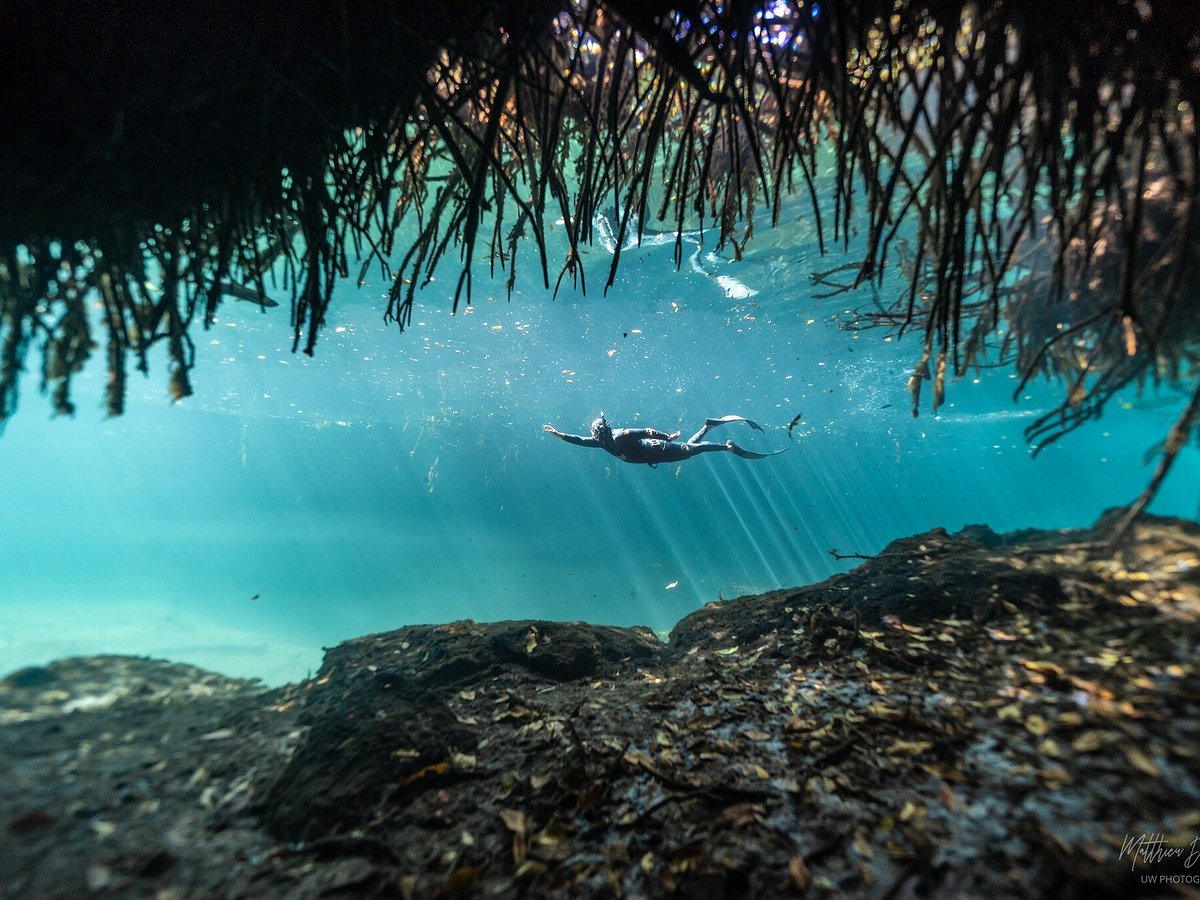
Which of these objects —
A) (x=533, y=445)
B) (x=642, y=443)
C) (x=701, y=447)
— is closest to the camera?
(x=642, y=443)

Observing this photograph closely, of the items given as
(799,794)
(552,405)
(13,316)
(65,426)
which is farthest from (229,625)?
(65,426)

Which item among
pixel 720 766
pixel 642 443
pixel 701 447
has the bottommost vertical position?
pixel 720 766

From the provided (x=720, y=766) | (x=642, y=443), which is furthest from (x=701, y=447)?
(x=720, y=766)

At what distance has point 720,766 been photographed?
242 cm

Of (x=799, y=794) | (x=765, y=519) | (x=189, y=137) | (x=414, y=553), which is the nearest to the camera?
(x=799, y=794)

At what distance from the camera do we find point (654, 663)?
4.69 m

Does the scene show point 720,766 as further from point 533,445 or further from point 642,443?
point 533,445

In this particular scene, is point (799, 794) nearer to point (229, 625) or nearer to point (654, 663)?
point (654, 663)

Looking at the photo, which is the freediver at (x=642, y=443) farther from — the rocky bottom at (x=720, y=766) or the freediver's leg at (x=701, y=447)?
the rocky bottom at (x=720, y=766)

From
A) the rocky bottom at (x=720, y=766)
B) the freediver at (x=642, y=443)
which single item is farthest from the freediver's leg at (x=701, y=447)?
the rocky bottom at (x=720, y=766)

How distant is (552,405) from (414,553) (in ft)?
111

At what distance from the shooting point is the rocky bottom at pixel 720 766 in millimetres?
1718

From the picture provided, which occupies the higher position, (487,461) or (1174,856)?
(487,461)

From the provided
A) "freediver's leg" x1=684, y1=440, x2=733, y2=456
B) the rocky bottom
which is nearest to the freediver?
"freediver's leg" x1=684, y1=440, x2=733, y2=456
